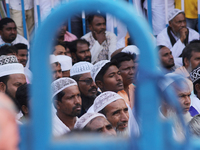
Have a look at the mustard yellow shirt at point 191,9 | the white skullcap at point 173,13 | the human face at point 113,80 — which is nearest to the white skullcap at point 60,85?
the human face at point 113,80

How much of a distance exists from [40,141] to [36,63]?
0.15 m

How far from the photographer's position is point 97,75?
12.3 ft

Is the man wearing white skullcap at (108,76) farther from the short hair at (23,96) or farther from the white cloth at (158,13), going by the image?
the white cloth at (158,13)

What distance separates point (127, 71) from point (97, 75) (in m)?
0.37

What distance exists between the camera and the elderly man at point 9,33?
4.82 m

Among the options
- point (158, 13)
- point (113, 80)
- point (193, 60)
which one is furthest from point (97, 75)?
point (158, 13)

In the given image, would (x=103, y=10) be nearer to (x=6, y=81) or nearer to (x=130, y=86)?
(x=6, y=81)

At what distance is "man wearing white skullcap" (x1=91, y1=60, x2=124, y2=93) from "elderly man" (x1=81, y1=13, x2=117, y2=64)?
1145 millimetres

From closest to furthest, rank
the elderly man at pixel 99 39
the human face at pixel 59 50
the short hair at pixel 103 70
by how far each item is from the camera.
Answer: the short hair at pixel 103 70
the human face at pixel 59 50
the elderly man at pixel 99 39

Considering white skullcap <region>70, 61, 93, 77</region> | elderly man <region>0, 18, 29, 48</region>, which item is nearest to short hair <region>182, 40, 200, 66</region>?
white skullcap <region>70, 61, 93, 77</region>

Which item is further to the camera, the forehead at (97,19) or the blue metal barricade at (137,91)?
the forehead at (97,19)

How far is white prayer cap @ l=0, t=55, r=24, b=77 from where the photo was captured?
3625mm

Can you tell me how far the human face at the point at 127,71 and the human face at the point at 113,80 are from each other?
7.8 inches

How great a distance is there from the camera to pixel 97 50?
4.98 meters
